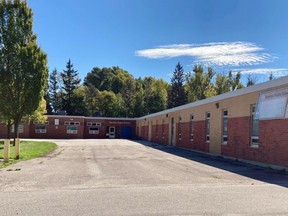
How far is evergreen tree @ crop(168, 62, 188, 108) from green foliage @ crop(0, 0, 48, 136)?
54421mm

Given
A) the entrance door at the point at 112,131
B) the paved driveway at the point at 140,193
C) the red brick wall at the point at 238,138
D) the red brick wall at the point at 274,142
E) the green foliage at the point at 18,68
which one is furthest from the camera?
the entrance door at the point at 112,131

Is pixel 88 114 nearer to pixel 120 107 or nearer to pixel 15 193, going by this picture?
pixel 120 107

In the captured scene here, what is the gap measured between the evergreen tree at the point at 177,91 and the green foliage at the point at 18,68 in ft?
179

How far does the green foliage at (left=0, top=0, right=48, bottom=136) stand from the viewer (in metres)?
24.6

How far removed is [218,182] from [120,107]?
2750 inches

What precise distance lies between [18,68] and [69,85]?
2565 inches

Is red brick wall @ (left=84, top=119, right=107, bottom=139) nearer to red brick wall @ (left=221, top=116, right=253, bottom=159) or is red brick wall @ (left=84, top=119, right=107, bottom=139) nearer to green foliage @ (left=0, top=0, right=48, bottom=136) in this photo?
green foliage @ (left=0, top=0, right=48, bottom=136)

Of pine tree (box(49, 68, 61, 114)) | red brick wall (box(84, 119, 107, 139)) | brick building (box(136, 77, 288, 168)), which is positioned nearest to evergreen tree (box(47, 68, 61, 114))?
pine tree (box(49, 68, 61, 114))

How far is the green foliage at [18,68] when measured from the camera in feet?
80.8

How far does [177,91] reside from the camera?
8038cm

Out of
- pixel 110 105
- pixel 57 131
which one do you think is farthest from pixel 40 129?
pixel 110 105

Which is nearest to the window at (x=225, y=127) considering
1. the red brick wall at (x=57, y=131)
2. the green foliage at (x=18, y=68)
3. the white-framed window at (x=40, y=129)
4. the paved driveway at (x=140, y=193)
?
the paved driveway at (x=140, y=193)

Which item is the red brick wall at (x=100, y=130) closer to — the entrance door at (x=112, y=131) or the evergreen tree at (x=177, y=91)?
the entrance door at (x=112, y=131)

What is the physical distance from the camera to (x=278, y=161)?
15453 mm
